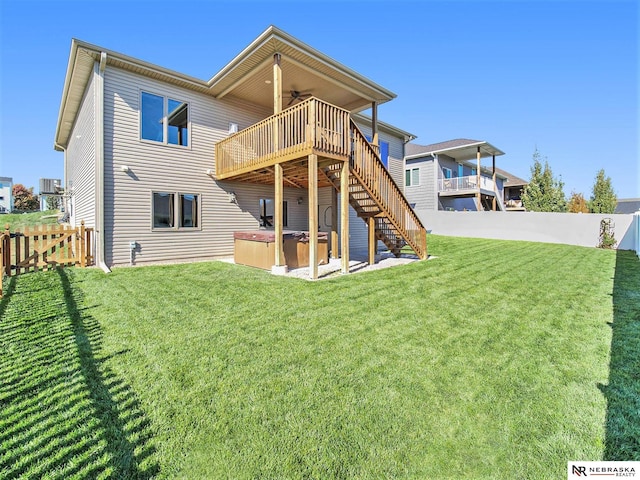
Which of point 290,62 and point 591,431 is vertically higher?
point 290,62

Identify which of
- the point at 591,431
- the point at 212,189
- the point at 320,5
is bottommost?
the point at 591,431

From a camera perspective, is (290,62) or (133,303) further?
(290,62)

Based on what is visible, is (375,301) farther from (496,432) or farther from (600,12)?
(600,12)

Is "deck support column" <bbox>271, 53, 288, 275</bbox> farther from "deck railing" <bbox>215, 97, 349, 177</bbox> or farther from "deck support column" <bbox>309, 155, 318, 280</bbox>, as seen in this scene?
"deck support column" <bbox>309, 155, 318, 280</bbox>

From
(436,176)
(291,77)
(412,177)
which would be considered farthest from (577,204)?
(291,77)

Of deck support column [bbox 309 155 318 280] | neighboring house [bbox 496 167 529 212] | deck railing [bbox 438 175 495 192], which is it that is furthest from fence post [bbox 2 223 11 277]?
neighboring house [bbox 496 167 529 212]

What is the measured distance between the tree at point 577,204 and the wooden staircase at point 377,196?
848 inches

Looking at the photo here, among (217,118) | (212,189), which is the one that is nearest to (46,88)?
(217,118)

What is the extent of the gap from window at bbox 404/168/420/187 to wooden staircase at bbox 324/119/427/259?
47.7 feet

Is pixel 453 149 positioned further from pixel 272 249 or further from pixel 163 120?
pixel 163 120

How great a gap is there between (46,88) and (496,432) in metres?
17.5

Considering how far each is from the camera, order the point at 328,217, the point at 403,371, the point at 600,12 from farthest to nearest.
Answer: the point at 328,217 → the point at 600,12 → the point at 403,371

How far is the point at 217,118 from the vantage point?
1079 cm

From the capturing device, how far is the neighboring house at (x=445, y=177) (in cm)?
2162
